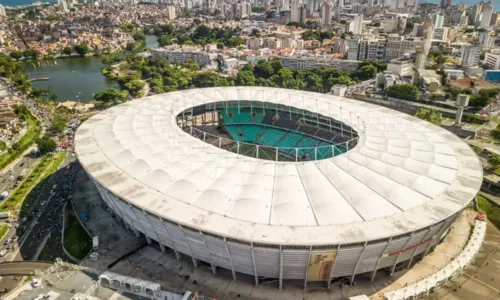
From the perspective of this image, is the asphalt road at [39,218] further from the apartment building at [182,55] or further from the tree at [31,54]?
the tree at [31,54]

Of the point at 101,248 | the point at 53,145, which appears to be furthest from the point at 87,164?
the point at 53,145

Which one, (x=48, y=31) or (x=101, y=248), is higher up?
(x=48, y=31)

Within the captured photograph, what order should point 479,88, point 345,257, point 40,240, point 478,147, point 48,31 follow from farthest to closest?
point 48,31 < point 479,88 < point 478,147 < point 40,240 < point 345,257

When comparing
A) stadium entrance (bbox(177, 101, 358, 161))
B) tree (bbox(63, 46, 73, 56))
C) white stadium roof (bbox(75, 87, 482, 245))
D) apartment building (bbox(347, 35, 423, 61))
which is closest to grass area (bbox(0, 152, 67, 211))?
white stadium roof (bbox(75, 87, 482, 245))

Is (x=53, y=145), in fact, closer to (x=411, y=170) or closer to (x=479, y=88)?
(x=411, y=170)

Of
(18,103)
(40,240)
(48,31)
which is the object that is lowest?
(40,240)

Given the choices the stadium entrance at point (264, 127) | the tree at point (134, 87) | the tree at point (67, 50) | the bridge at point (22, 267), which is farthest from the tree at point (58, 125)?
the tree at point (67, 50)

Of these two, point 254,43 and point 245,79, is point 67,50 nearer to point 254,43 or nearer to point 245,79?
point 254,43
